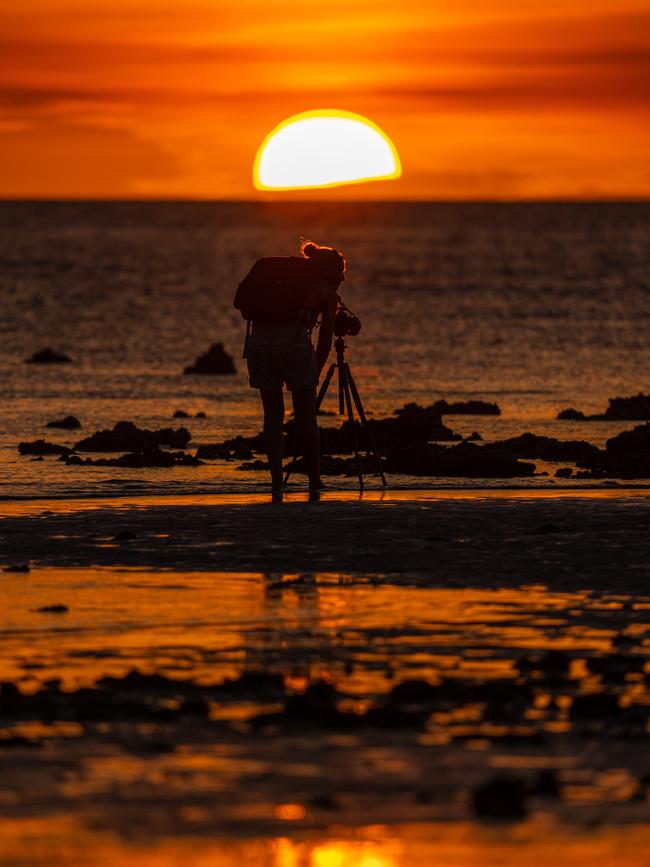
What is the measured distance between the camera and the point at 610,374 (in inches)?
1369

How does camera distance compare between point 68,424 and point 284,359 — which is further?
point 68,424

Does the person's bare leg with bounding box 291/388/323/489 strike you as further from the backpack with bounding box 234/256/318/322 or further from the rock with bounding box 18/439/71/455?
the rock with bounding box 18/439/71/455

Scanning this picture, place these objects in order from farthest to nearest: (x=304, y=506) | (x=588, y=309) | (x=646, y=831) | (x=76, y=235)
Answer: (x=76, y=235)
(x=588, y=309)
(x=304, y=506)
(x=646, y=831)

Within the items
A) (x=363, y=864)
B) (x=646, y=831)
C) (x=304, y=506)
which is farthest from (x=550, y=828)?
(x=304, y=506)

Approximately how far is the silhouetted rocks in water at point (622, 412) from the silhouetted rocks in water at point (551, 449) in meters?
4.98

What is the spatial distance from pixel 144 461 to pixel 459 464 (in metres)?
3.11

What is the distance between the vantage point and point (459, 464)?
1708 cm

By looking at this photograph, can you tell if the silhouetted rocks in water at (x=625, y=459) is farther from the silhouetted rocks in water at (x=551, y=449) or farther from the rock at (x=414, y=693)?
the rock at (x=414, y=693)

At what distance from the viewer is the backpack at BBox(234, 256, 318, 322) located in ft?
47.4

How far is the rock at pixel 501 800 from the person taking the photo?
6.16m

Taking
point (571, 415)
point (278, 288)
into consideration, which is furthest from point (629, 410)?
point (278, 288)

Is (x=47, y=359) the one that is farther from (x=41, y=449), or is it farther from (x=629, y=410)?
(x=41, y=449)

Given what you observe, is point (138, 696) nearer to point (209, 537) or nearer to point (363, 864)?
point (363, 864)

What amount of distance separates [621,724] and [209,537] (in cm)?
545
